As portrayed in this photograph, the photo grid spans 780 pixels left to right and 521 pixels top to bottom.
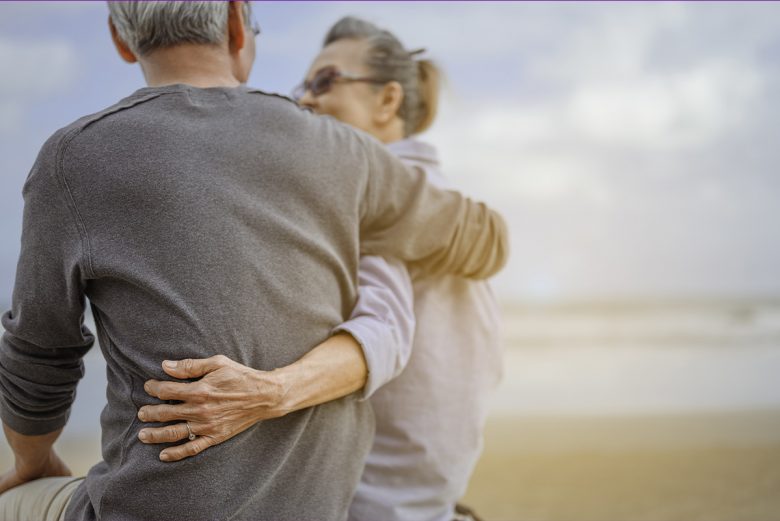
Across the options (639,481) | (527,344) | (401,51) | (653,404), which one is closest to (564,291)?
(527,344)

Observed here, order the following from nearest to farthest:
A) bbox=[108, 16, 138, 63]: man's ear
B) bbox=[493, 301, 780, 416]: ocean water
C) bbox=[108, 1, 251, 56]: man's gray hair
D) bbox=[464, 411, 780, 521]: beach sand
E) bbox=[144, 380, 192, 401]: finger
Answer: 1. bbox=[144, 380, 192, 401]: finger
2. bbox=[108, 1, 251, 56]: man's gray hair
3. bbox=[108, 16, 138, 63]: man's ear
4. bbox=[464, 411, 780, 521]: beach sand
5. bbox=[493, 301, 780, 416]: ocean water

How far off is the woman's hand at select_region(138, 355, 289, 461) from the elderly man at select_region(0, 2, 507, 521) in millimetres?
11

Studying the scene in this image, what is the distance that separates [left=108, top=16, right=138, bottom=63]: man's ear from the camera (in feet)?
5.48

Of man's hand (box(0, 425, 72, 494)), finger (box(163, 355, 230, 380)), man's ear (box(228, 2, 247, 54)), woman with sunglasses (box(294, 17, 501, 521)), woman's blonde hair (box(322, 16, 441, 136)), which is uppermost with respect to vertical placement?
woman's blonde hair (box(322, 16, 441, 136))

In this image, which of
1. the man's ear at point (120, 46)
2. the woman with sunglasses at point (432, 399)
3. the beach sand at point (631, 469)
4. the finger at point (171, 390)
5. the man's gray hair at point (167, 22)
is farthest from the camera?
the beach sand at point (631, 469)

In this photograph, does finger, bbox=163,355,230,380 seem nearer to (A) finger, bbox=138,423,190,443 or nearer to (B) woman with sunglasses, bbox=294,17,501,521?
(A) finger, bbox=138,423,190,443

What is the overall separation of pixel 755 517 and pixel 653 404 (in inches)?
158

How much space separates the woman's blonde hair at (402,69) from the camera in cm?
241

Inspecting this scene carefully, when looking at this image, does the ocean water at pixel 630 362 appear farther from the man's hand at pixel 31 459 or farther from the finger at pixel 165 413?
the finger at pixel 165 413

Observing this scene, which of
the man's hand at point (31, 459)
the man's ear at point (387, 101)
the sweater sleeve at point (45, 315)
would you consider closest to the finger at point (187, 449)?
the sweater sleeve at point (45, 315)

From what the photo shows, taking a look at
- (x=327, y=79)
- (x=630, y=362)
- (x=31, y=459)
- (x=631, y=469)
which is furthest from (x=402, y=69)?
(x=630, y=362)

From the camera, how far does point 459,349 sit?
2035mm

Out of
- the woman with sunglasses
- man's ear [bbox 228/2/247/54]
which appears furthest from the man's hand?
man's ear [bbox 228/2/247/54]

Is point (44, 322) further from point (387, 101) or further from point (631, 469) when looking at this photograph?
point (631, 469)
